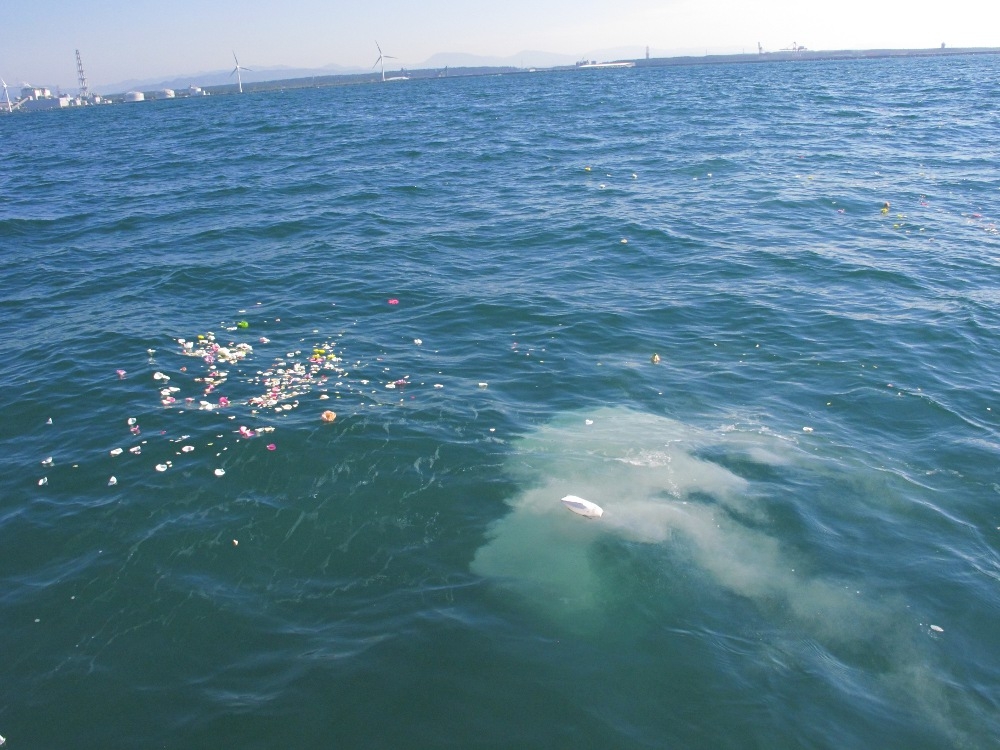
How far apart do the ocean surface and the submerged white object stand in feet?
0.81

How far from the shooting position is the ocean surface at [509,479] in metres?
8.66

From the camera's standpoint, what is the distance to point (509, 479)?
13.1 m

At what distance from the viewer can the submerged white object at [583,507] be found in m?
11.8

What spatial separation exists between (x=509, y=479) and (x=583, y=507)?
180 cm

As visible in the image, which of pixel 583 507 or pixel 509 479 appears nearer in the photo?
pixel 583 507

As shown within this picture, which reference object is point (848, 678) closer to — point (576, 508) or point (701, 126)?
point (576, 508)

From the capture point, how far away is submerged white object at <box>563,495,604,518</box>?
38.8 feet

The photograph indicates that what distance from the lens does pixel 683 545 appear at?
36.7 feet

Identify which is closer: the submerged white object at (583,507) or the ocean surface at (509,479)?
the ocean surface at (509,479)

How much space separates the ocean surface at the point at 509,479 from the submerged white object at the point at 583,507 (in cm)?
25

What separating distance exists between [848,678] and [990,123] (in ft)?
176

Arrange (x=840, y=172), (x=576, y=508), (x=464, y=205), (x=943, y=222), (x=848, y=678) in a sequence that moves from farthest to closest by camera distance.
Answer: (x=840, y=172)
(x=464, y=205)
(x=943, y=222)
(x=576, y=508)
(x=848, y=678)

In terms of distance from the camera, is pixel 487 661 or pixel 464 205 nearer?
pixel 487 661

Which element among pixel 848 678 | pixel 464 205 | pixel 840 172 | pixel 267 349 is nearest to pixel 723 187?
pixel 840 172
